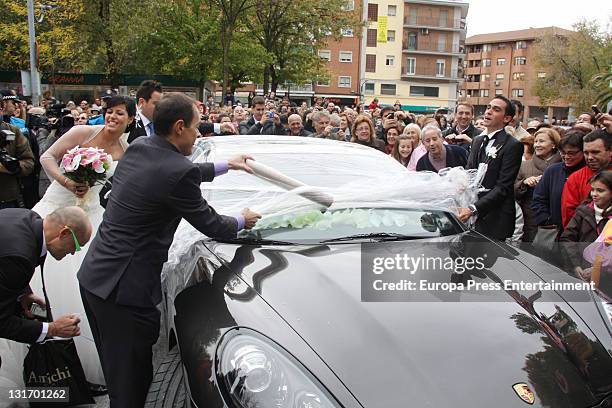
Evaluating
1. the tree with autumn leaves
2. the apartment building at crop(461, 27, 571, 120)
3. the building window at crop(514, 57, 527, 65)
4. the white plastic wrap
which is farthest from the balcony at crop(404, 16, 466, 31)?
the white plastic wrap

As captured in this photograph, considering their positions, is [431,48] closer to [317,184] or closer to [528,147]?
[528,147]

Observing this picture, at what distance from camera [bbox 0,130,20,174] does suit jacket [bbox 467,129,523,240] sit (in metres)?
4.33

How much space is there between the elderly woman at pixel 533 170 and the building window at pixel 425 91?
6277cm

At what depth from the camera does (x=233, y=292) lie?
93.3 inches

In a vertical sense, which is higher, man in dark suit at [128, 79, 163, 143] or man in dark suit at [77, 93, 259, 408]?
man in dark suit at [128, 79, 163, 143]

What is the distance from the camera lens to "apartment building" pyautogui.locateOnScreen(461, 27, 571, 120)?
85769 mm

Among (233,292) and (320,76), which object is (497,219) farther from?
(320,76)

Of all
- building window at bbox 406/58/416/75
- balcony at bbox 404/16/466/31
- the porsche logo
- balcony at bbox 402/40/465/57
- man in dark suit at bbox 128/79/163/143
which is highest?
balcony at bbox 404/16/466/31

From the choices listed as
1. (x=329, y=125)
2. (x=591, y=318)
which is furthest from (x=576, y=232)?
(x=329, y=125)

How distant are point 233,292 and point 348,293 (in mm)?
487

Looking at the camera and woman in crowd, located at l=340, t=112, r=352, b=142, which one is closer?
the camera

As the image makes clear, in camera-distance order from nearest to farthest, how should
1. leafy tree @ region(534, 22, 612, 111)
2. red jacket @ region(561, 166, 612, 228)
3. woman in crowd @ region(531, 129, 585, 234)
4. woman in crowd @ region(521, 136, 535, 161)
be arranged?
red jacket @ region(561, 166, 612, 228) → woman in crowd @ region(531, 129, 585, 234) → woman in crowd @ region(521, 136, 535, 161) → leafy tree @ region(534, 22, 612, 111)

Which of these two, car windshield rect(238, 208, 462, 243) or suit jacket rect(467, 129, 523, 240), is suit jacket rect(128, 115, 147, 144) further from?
suit jacket rect(467, 129, 523, 240)

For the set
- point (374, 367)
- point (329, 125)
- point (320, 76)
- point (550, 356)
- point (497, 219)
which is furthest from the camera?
point (320, 76)
